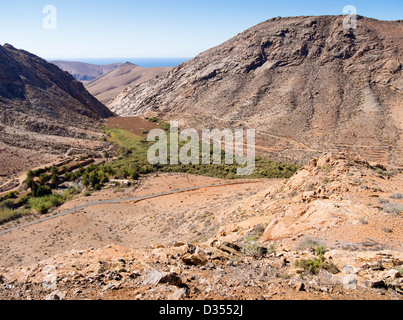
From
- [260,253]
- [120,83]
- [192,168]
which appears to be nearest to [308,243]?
[260,253]

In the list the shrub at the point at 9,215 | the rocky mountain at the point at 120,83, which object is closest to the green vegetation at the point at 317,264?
the shrub at the point at 9,215

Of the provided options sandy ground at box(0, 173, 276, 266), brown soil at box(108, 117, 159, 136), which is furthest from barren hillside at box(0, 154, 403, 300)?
brown soil at box(108, 117, 159, 136)

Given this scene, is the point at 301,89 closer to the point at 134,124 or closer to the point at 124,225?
the point at 134,124

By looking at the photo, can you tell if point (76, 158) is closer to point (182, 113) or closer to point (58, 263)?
point (182, 113)

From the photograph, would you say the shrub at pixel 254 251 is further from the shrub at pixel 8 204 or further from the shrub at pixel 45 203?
the shrub at pixel 8 204
